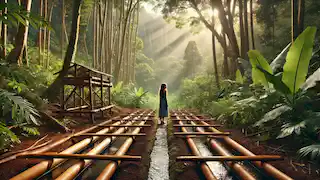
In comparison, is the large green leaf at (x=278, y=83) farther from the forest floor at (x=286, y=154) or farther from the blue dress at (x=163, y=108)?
the blue dress at (x=163, y=108)

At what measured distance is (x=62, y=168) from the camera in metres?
2.92

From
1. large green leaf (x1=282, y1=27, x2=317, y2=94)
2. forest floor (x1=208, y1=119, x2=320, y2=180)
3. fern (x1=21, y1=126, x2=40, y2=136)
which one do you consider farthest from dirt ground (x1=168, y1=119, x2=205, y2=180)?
fern (x1=21, y1=126, x2=40, y2=136)

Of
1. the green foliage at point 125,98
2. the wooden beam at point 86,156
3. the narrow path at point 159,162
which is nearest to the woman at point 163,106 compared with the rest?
the narrow path at point 159,162

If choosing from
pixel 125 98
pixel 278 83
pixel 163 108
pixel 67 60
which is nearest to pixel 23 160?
pixel 278 83

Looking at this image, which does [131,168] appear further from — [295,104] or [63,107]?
[63,107]

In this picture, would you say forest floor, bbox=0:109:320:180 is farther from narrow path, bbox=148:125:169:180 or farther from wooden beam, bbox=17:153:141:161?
wooden beam, bbox=17:153:141:161

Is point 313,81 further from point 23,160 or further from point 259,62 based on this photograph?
point 23,160

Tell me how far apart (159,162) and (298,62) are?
9.46ft

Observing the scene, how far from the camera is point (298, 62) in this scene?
3854 millimetres

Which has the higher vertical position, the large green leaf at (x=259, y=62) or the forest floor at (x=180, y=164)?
the large green leaf at (x=259, y=62)

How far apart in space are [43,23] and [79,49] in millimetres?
28329

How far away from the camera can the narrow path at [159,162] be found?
2758mm

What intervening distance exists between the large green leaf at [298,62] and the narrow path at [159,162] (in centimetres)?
248

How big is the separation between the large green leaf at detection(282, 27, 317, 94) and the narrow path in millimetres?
2476
